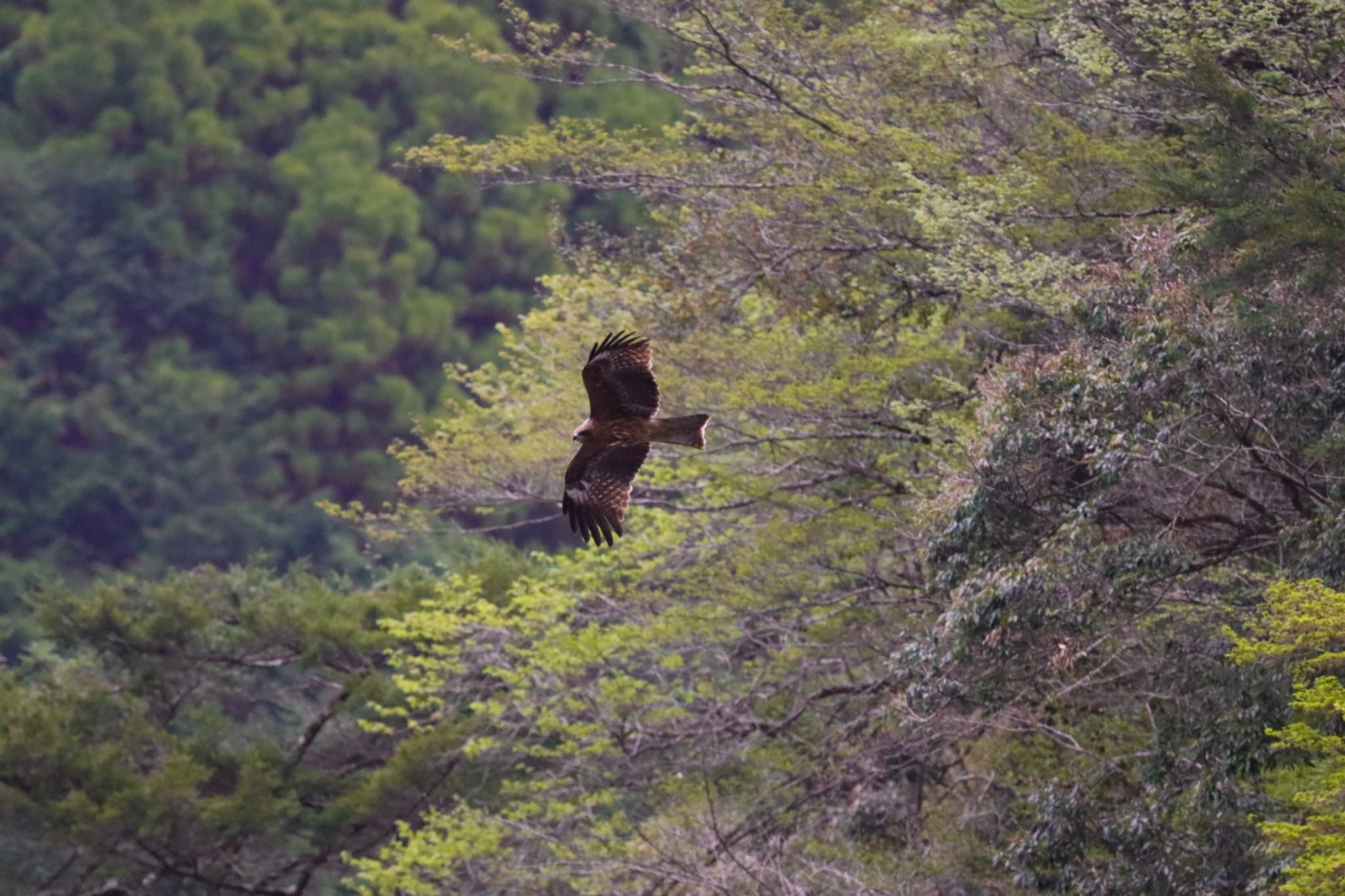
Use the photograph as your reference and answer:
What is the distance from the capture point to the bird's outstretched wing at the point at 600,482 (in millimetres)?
7996

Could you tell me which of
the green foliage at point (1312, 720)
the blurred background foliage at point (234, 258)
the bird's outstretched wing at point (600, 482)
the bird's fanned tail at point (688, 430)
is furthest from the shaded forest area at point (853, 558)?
the blurred background foliage at point (234, 258)

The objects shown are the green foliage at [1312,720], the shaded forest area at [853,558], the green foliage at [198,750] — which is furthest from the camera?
the green foliage at [198,750]

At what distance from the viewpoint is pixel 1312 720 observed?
7949 mm

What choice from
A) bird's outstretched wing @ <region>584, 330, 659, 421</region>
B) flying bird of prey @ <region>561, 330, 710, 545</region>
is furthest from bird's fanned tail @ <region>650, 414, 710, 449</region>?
bird's outstretched wing @ <region>584, 330, 659, 421</region>

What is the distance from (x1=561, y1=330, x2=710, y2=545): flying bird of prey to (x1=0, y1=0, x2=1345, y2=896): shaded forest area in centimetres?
192

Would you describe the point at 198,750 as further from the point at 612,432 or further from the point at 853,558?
the point at 612,432

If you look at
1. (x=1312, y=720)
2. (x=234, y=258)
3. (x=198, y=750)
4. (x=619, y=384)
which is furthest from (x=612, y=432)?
(x=234, y=258)

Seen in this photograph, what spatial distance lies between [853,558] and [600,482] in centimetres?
513

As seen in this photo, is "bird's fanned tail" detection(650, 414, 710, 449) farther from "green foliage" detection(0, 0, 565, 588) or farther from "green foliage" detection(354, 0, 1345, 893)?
"green foliage" detection(0, 0, 565, 588)

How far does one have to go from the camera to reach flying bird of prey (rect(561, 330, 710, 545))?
7.82 meters

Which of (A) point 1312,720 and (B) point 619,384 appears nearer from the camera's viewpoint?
(B) point 619,384

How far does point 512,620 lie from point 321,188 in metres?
30.0

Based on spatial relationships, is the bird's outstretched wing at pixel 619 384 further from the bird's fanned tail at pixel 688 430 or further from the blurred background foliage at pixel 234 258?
the blurred background foliage at pixel 234 258

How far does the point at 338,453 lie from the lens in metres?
40.8
